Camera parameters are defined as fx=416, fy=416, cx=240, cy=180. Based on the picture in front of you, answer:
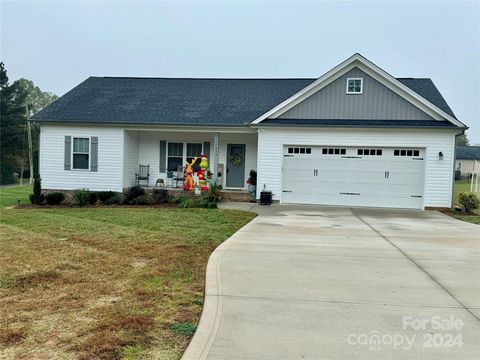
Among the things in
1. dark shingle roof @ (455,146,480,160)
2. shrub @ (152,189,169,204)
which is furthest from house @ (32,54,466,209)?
dark shingle roof @ (455,146,480,160)

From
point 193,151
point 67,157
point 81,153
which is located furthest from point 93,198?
point 193,151

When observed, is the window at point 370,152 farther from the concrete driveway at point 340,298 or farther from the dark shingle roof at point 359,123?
the concrete driveway at point 340,298

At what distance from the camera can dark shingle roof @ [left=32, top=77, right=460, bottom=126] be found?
18.0 metres

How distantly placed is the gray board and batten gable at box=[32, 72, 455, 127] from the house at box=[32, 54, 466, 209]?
0.18ft

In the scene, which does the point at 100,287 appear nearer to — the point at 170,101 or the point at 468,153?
the point at 170,101

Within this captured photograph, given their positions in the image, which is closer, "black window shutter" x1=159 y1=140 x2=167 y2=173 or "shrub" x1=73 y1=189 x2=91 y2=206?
"shrub" x1=73 y1=189 x2=91 y2=206

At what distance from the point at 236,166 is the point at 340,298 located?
14285 millimetres

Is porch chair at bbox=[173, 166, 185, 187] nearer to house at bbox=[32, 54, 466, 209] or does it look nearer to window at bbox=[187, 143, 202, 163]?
house at bbox=[32, 54, 466, 209]

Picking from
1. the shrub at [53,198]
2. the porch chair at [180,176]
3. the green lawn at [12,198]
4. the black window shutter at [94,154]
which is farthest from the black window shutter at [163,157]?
the green lawn at [12,198]

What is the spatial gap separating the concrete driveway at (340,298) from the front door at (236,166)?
960 centimetres

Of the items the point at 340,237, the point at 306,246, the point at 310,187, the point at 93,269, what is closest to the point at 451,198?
the point at 310,187

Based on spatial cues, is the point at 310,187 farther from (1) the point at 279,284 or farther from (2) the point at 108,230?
(1) the point at 279,284

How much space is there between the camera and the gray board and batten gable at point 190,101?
16562 millimetres

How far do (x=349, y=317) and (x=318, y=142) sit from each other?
1267 centimetres
